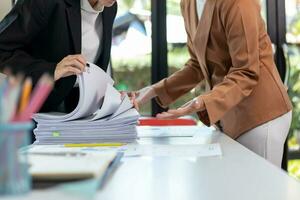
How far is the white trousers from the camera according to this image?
4.49ft

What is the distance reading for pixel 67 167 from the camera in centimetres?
63

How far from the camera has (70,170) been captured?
2.01ft

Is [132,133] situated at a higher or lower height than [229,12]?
lower

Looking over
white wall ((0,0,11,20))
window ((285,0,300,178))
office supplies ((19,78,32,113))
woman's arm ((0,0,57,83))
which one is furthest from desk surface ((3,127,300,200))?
window ((285,0,300,178))

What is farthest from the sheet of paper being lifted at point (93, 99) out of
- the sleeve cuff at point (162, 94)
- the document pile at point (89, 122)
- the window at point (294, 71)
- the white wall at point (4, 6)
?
the window at point (294, 71)

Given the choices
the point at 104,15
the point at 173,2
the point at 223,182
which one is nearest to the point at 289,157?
the point at 173,2

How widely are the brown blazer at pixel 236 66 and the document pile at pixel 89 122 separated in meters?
0.26

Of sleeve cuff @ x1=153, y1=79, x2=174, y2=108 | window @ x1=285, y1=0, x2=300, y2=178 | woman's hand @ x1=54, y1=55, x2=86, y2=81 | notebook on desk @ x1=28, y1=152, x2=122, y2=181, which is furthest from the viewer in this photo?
window @ x1=285, y1=0, x2=300, y2=178

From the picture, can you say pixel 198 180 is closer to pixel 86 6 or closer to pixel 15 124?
pixel 15 124

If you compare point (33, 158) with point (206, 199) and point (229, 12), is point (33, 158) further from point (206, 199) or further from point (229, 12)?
point (229, 12)

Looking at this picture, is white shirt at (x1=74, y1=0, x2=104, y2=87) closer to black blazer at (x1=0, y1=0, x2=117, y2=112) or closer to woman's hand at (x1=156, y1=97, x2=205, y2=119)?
black blazer at (x1=0, y1=0, x2=117, y2=112)

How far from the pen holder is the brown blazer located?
2.66 feet

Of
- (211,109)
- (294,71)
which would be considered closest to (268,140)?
(211,109)

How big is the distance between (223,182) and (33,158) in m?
0.33
